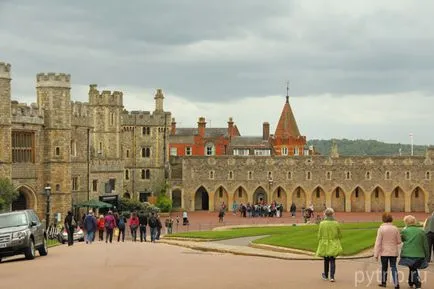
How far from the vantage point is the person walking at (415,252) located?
57.3 ft

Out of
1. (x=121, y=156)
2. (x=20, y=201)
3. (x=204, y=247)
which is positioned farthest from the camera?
(x=121, y=156)

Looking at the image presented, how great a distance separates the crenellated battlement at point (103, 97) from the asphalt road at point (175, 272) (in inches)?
2235

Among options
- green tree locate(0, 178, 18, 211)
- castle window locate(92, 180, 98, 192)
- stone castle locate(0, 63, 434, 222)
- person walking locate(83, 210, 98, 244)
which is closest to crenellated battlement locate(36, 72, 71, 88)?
green tree locate(0, 178, 18, 211)

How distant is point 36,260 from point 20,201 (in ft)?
120

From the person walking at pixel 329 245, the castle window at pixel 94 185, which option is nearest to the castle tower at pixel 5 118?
the castle window at pixel 94 185

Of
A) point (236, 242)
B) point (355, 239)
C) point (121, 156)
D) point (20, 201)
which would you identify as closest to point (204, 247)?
point (355, 239)

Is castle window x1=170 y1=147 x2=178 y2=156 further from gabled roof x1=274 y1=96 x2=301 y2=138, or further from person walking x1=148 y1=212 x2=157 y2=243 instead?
person walking x1=148 y1=212 x2=157 y2=243

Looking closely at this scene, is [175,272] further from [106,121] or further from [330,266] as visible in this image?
[106,121]

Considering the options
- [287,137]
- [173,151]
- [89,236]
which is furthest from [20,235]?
[173,151]

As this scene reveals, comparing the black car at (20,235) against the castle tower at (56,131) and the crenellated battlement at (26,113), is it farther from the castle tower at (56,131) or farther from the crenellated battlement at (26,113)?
the castle tower at (56,131)

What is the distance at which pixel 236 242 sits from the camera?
3825cm

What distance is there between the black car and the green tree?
92.2ft

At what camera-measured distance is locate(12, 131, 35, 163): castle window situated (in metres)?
58.5

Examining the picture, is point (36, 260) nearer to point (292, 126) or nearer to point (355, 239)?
point (355, 239)
